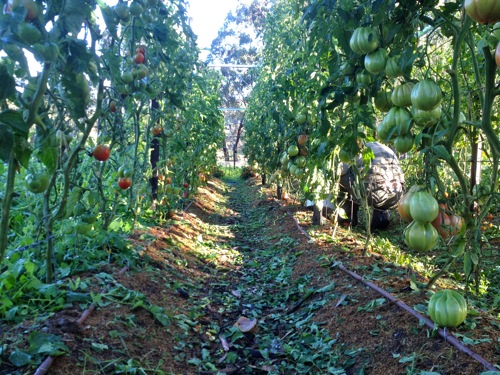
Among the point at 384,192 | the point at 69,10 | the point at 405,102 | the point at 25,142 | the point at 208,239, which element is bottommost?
the point at 208,239

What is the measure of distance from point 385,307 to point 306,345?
23.4 inches

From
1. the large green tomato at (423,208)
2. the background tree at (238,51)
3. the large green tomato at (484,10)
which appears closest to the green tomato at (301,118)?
the large green tomato at (423,208)

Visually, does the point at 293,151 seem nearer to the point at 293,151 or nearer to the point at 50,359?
the point at 293,151

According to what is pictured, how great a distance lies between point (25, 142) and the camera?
1464mm

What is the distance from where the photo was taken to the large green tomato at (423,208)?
1.87 m

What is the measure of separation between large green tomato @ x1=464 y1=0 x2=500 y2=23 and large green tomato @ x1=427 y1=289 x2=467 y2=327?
1485 millimetres

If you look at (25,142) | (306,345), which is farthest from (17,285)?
(306,345)

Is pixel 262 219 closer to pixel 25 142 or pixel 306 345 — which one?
pixel 306 345

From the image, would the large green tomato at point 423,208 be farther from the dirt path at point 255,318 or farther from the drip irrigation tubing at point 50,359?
the drip irrigation tubing at point 50,359

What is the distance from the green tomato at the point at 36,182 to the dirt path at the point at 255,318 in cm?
81

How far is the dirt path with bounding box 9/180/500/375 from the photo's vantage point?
2287 mm

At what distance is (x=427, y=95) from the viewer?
175 cm

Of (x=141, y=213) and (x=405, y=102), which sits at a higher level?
(x=405, y=102)

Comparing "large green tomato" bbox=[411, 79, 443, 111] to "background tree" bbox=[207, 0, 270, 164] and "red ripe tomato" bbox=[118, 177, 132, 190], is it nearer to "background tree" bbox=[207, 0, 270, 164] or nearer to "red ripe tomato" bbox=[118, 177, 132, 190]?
"red ripe tomato" bbox=[118, 177, 132, 190]
